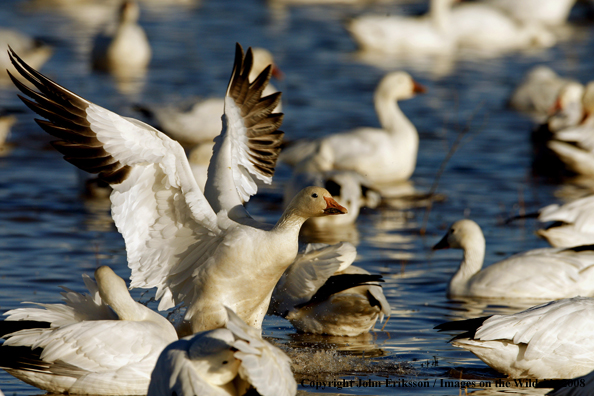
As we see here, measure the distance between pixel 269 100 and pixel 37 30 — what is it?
551 inches

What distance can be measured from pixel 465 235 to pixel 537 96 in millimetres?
7619

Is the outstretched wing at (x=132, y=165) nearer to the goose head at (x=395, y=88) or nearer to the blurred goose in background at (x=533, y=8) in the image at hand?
the goose head at (x=395, y=88)

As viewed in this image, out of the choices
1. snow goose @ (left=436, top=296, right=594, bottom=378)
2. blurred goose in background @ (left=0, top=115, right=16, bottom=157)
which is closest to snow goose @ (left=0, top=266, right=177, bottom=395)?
snow goose @ (left=436, top=296, right=594, bottom=378)

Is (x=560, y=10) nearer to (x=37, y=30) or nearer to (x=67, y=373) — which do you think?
(x=37, y=30)

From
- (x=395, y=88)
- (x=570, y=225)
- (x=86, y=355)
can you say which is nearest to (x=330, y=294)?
(x=86, y=355)

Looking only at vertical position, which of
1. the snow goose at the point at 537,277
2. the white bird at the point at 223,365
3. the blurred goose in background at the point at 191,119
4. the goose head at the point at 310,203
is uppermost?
the goose head at the point at 310,203

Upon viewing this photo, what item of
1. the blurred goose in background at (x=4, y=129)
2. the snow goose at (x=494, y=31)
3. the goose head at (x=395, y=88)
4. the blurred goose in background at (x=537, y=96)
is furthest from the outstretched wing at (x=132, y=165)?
the snow goose at (x=494, y=31)

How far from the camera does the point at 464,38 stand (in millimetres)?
19531

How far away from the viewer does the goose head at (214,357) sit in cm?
380

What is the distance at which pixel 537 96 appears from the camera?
13891 millimetres

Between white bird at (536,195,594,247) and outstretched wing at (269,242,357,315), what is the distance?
2.31m

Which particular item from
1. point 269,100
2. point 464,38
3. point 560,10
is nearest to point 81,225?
point 269,100

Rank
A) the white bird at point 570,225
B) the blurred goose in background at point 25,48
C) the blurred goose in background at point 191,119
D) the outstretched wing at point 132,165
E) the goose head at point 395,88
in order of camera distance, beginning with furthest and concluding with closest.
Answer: the blurred goose in background at point 25,48 < the blurred goose in background at point 191,119 < the goose head at point 395,88 < the white bird at point 570,225 < the outstretched wing at point 132,165

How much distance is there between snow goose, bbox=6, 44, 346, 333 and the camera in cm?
508
